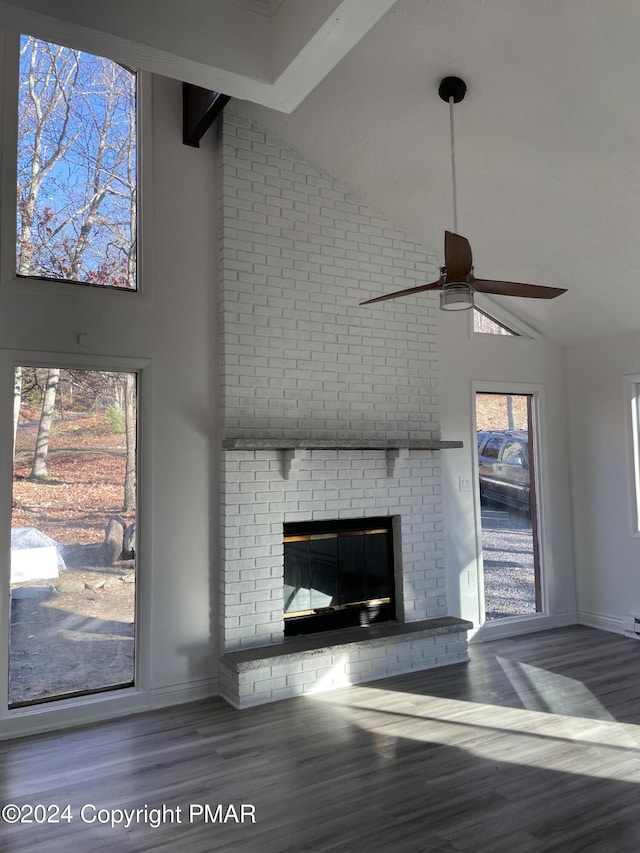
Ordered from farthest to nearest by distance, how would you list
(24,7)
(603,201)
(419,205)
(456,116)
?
(419,205) < (603,201) < (456,116) < (24,7)

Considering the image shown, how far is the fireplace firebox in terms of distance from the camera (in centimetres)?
447

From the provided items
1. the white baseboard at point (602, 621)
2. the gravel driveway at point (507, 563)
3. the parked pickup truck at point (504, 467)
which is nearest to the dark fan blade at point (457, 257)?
the parked pickup truck at point (504, 467)

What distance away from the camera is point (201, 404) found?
4.23 m

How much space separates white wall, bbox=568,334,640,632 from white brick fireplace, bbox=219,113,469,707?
1646 millimetres

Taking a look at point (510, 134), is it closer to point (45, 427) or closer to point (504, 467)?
point (504, 467)

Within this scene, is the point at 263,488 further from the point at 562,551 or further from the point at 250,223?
Answer: the point at 562,551

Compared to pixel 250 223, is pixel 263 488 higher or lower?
lower

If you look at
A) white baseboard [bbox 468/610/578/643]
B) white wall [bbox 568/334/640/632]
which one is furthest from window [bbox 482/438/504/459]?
white baseboard [bbox 468/610/578/643]

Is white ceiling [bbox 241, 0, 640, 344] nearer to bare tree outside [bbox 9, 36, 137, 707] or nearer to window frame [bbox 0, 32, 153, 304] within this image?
bare tree outside [bbox 9, 36, 137, 707]

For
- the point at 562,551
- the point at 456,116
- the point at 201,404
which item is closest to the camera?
the point at 456,116

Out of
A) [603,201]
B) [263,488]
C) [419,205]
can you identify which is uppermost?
[419,205]

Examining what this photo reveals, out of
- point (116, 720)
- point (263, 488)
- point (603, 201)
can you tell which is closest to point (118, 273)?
point (263, 488)

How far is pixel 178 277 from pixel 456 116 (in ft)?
6.64

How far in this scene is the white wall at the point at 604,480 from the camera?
540 centimetres
